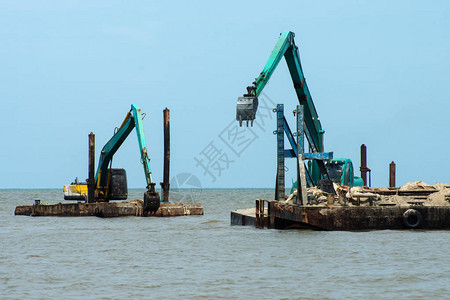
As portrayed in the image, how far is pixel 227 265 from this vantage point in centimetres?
1797

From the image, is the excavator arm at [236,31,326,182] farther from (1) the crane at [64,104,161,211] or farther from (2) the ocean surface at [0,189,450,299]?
(1) the crane at [64,104,161,211]

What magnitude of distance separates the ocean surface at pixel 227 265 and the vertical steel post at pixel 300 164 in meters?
1.33

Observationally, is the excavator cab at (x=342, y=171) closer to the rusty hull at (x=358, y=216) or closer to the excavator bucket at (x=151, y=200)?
the rusty hull at (x=358, y=216)

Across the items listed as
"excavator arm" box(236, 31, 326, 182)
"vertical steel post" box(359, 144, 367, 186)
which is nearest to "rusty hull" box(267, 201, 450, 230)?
"excavator arm" box(236, 31, 326, 182)

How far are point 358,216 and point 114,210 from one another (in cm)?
1686

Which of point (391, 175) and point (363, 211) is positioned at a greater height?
point (391, 175)

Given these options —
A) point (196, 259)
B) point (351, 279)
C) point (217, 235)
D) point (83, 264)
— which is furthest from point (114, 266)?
point (217, 235)

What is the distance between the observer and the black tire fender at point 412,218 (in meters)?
24.2

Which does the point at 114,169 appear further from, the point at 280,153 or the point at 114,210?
the point at 280,153

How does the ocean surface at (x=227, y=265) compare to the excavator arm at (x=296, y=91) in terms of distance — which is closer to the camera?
the ocean surface at (x=227, y=265)

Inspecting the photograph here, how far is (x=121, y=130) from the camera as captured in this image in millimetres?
39438

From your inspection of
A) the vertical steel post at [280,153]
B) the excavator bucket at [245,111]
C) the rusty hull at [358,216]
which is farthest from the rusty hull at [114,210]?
the excavator bucket at [245,111]

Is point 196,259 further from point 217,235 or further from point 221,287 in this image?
A: point 217,235

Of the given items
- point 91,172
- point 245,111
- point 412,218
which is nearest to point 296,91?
point 245,111
